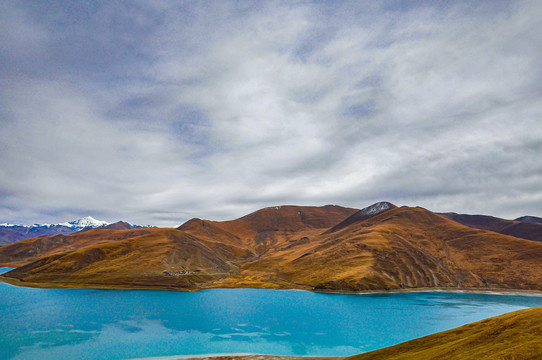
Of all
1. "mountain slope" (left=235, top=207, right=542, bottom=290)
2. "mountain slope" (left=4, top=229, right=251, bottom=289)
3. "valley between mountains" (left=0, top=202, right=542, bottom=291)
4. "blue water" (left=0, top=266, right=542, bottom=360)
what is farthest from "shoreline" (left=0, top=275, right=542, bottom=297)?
"blue water" (left=0, top=266, right=542, bottom=360)

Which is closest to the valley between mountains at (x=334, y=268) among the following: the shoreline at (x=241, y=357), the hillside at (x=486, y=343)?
the shoreline at (x=241, y=357)

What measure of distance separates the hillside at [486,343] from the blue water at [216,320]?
76.6 ft

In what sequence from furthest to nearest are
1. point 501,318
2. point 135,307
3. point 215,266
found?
point 215,266 → point 135,307 → point 501,318

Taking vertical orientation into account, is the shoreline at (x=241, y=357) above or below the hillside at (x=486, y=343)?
below

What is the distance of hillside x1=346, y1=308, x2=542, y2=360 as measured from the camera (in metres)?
25.4

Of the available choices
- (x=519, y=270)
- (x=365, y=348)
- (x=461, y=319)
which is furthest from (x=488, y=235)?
(x=365, y=348)

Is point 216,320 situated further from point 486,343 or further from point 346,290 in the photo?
point 346,290

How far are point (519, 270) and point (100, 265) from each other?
24931 centimetres

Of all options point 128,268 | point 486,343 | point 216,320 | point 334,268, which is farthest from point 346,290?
point 128,268

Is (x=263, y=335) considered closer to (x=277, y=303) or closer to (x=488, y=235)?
(x=277, y=303)

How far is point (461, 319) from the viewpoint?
3556 inches

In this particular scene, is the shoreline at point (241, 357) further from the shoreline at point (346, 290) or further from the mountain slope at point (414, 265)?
the mountain slope at point (414, 265)

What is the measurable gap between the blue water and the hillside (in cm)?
2334

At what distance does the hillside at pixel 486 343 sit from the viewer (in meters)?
25.4
